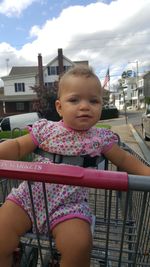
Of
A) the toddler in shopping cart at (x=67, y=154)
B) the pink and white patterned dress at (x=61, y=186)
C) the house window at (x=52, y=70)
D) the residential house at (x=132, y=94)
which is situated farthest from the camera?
the residential house at (x=132, y=94)

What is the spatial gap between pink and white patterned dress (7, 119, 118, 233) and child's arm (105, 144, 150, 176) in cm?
5

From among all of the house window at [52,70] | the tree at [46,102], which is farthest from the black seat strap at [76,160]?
the house window at [52,70]

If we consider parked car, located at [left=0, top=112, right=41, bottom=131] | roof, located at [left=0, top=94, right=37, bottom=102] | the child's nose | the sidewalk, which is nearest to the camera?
the child's nose

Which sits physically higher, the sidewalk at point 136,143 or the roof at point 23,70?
the roof at point 23,70

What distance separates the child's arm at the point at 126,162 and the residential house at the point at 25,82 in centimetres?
5612

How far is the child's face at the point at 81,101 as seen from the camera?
2133mm

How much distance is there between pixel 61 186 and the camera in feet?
6.56

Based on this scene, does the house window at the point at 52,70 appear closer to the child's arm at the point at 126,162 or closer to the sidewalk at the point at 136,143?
the sidewalk at the point at 136,143

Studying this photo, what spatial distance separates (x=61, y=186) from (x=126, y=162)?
48 cm

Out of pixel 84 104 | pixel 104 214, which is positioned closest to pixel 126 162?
pixel 84 104

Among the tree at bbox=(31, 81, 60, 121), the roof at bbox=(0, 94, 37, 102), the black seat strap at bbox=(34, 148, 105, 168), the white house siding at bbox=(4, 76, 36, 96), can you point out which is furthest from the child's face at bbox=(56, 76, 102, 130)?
the white house siding at bbox=(4, 76, 36, 96)

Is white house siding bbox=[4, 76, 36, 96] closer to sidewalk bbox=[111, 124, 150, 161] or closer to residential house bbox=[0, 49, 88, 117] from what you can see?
residential house bbox=[0, 49, 88, 117]

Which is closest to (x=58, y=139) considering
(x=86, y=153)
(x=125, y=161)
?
(x=86, y=153)

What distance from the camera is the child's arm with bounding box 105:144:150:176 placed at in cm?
213
